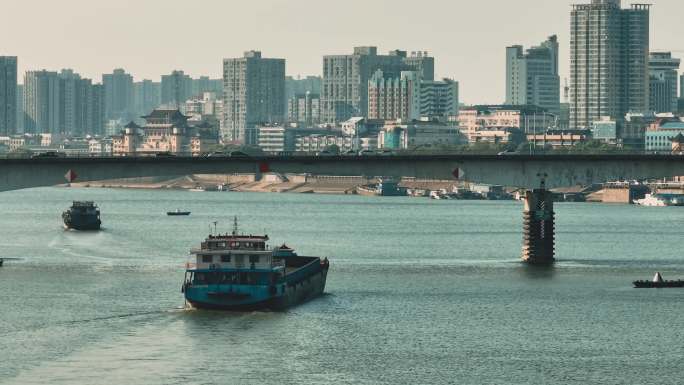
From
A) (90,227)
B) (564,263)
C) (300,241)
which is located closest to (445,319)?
→ (564,263)

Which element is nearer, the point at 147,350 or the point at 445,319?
the point at 147,350

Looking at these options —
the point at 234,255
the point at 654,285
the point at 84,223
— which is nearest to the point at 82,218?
the point at 84,223

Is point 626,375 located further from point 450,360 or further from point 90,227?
point 90,227

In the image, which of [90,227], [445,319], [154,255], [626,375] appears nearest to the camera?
[626,375]

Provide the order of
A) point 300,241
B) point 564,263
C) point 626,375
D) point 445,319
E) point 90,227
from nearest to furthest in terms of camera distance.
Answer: point 626,375 → point 445,319 → point 564,263 → point 300,241 → point 90,227

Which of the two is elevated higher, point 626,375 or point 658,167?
point 658,167

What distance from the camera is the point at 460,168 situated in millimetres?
143750

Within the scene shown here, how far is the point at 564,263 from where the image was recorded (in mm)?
142125

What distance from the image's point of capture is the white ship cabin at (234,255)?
10738 centimetres

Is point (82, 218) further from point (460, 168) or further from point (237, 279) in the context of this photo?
point (237, 279)

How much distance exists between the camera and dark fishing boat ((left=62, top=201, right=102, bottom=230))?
194 m

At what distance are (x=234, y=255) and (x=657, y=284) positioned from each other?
2896 centimetres

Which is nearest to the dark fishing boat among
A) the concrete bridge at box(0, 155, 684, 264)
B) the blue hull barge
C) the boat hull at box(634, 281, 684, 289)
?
the concrete bridge at box(0, 155, 684, 264)

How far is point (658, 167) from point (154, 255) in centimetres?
3919
